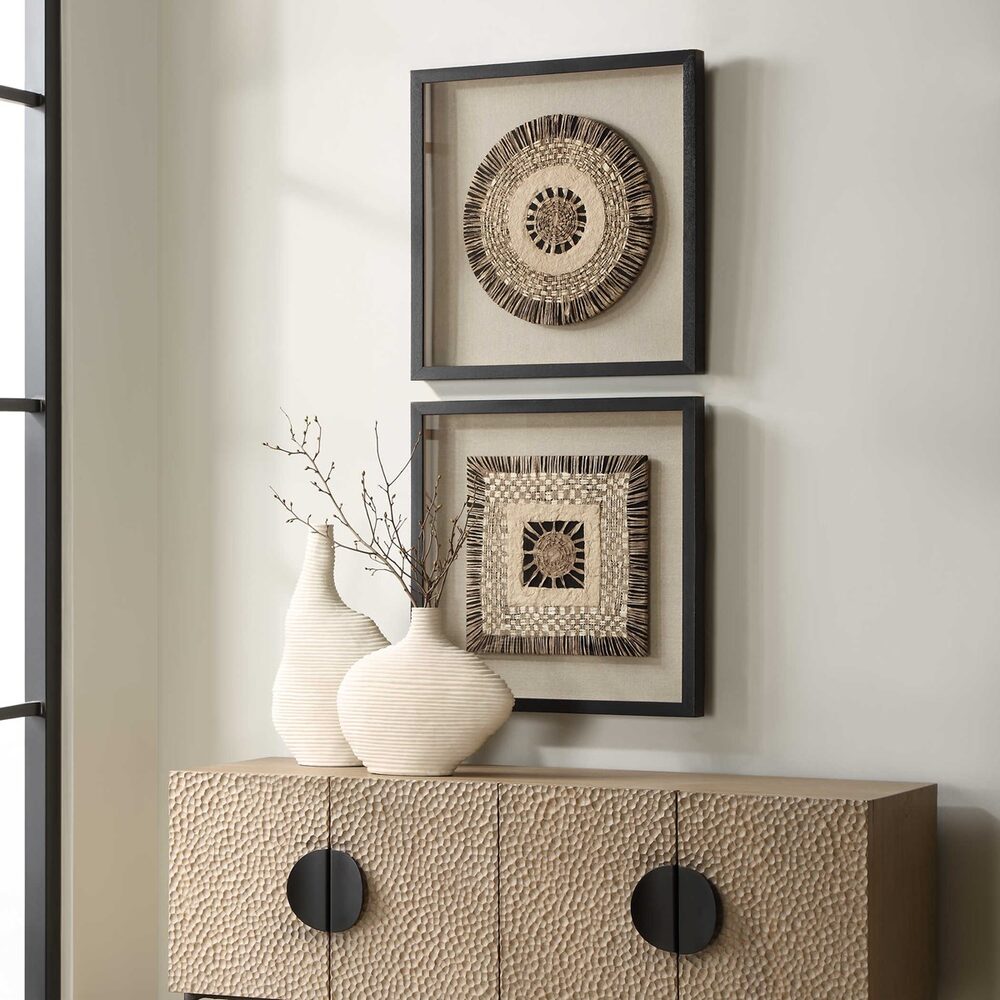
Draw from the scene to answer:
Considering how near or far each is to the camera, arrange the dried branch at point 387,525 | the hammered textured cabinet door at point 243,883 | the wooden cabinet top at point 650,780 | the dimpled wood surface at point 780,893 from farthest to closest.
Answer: the dried branch at point 387,525 < the hammered textured cabinet door at point 243,883 < the wooden cabinet top at point 650,780 < the dimpled wood surface at point 780,893

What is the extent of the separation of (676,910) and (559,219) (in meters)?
1.18

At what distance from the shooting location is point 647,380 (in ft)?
8.18

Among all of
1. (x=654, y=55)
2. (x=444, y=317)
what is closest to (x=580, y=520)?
Result: (x=444, y=317)

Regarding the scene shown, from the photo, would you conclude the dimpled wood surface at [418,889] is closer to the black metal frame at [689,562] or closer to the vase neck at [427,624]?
the vase neck at [427,624]

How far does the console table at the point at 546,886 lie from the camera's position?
2039 millimetres

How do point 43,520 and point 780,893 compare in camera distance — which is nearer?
point 780,893

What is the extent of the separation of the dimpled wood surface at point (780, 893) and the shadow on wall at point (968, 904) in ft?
1.26

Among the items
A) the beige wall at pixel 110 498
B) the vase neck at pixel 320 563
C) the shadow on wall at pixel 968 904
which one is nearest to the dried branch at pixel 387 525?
the vase neck at pixel 320 563

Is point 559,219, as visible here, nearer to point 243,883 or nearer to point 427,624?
point 427,624

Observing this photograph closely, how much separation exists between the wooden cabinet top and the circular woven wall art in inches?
30.6

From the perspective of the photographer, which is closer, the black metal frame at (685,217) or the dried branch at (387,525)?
the black metal frame at (685,217)

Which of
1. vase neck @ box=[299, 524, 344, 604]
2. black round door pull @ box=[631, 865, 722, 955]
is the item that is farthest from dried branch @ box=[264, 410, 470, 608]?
black round door pull @ box=[631, 865, 722, 955]

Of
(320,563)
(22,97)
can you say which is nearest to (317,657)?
(320,563)

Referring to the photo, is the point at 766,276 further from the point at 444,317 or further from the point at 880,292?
the point at 444,317
